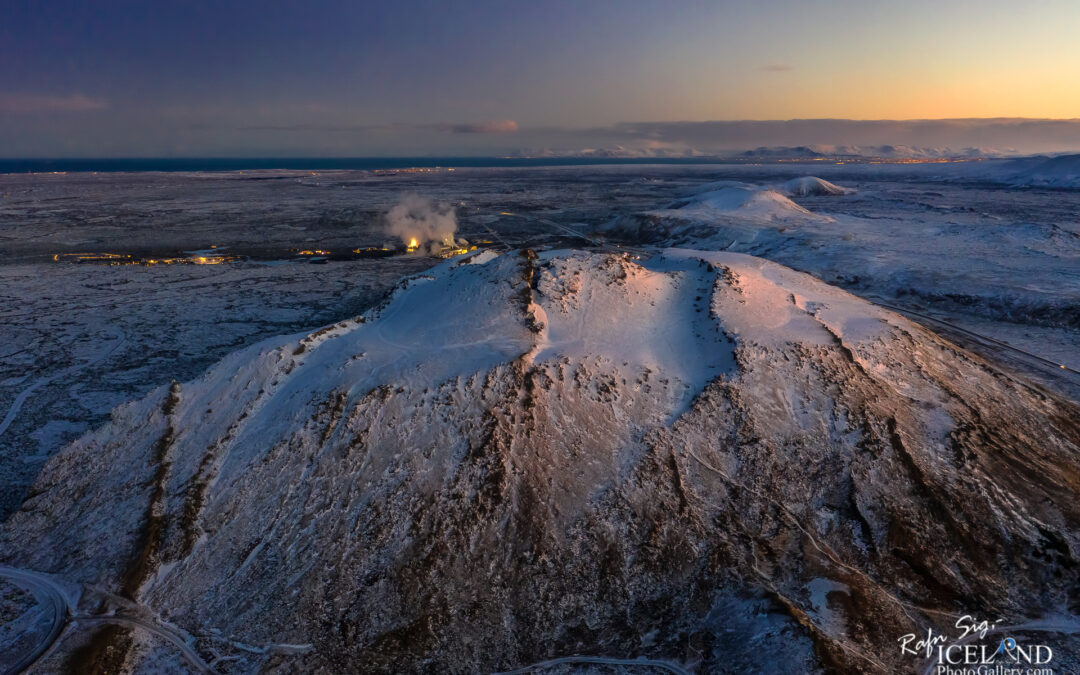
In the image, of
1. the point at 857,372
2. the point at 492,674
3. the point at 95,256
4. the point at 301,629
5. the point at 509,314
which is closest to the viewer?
the point at 492,674

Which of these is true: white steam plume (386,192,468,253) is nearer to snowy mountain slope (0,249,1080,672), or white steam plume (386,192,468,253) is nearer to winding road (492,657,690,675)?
snowy mountain slope (0,249,1080,672)

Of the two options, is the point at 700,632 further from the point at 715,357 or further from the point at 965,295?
the point at 965,295

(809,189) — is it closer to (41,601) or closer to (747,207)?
(747,207)

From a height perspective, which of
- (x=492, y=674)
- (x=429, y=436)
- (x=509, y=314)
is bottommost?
(x=492, y=674)

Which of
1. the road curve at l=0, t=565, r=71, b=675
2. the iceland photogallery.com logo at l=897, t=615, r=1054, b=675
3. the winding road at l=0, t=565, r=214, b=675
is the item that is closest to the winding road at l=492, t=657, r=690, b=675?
the iceland photogallery.com logo at l=897, t=615, r=1054, b=675

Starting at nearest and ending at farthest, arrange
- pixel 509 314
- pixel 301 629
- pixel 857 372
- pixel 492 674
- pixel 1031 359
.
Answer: pixel 492 674 → pixel 301 629 → pixel 857 372 → pixel 509 314 → pixel 1031 359

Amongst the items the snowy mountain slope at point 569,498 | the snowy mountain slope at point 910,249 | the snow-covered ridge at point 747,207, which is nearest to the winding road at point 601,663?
the snowy mountain slope at point 569,498

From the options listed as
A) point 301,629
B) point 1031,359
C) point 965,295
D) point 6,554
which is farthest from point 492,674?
point 965,295

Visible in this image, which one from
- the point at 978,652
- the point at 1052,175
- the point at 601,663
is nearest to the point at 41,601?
the point at 601,663
